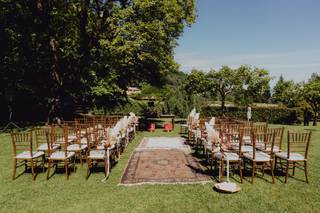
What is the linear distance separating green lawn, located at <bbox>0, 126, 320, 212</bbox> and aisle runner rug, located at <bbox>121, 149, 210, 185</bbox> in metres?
0.34

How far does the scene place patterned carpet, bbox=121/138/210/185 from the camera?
612cm

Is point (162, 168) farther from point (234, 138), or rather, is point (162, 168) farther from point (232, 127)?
point (232, 127)

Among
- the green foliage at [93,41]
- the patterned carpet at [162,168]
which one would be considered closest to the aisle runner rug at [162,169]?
the patterned carpet at [162,168]

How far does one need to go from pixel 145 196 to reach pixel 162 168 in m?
2.03

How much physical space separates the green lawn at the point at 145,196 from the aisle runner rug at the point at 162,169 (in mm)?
337

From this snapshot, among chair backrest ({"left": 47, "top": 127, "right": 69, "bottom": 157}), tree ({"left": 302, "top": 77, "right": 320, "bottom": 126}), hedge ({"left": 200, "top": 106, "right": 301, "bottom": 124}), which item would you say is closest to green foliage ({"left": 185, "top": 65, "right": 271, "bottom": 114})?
hedge ({"left": 200, "top": 106, "right": 301, "bottom": 124})

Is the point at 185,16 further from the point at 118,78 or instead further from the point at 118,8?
the point at 118,78

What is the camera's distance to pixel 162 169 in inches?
275

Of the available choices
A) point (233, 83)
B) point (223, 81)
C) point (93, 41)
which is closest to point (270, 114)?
point (233, 83)

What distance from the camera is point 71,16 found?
16.2 m

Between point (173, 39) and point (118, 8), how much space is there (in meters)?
3.89

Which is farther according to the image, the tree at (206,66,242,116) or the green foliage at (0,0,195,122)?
the tree at (206,66,242,116)

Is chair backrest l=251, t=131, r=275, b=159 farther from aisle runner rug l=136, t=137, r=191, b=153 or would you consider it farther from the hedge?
the hedge

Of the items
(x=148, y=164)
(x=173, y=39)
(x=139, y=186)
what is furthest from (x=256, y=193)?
(x=173, y=39)
